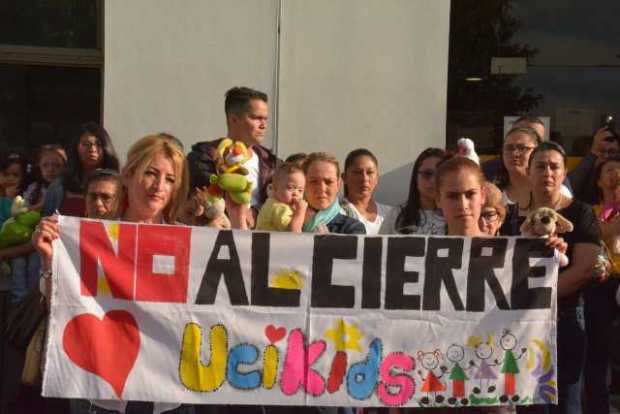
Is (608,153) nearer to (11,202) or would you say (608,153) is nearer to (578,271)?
(578,271)

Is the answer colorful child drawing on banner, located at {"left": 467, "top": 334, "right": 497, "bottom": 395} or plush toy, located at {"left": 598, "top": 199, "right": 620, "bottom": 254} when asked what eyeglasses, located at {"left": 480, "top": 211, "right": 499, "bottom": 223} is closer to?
colorful child drawing on banner, located at {"left": 467, "top": 334, "right": 497, "bottom": 395}

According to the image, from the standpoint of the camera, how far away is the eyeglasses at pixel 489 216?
496 centimetres

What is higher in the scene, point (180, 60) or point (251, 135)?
point (180, 60)

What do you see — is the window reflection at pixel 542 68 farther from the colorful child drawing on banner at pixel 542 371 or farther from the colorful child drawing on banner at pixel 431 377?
the colorful child drawing on banner at pixel 431 377

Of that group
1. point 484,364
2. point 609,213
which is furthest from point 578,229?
point 609,213

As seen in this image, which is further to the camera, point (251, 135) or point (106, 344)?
point (251, 135)

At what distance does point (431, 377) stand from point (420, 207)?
157 centimetres

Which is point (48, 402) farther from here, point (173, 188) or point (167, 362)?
point (173, 188)

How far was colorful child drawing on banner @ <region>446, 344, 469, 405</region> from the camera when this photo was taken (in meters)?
4.69

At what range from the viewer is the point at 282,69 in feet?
24.4

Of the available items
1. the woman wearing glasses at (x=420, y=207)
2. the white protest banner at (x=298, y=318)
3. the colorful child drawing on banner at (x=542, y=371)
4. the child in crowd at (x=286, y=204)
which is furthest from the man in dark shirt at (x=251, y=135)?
the colorful child drawing on banner at (x=542, y=371)

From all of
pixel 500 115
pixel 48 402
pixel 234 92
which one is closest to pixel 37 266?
pixel 48 402

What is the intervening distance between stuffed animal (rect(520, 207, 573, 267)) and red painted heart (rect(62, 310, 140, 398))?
6.59 feet

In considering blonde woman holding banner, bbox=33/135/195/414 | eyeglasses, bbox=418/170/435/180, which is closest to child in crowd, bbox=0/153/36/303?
blonde woman holding banner, bbox=33/135/195/414
